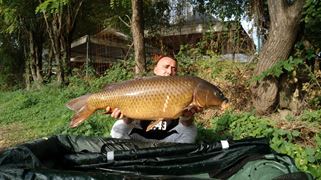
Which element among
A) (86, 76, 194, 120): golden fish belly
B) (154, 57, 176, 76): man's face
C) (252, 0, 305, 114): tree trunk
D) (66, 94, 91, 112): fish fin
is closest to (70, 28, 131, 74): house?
(252, 0, 305, 114): tree trunk

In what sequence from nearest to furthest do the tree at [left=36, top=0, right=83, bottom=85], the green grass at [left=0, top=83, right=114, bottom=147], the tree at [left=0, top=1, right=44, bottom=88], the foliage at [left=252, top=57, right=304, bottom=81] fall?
the foliage at [left=252, top=57, right=304, bottom=81] → the green grass at [left=0, top=83, right=114, bottom=147] → the tree at [left=36, top=0, right=83, bottom=85] → the tree at [left=0, top=1, right=44, bottom=88]

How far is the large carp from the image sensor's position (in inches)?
131

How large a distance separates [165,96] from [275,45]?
401 cm

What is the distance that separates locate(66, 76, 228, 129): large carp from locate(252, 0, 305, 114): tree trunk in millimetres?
3732

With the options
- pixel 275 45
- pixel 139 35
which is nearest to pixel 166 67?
pixel 275 45

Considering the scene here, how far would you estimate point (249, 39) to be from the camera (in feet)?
33.0

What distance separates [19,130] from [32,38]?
13.3 m

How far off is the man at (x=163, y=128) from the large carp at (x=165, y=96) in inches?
21.8

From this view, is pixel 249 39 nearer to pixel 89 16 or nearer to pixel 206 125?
pixel 206 125

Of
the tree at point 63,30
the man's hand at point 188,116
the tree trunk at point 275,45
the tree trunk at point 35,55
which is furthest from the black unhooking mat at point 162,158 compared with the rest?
the tree trunk at point 35,55

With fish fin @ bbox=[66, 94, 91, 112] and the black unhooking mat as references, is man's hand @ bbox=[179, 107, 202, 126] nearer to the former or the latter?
the black unhooking mat

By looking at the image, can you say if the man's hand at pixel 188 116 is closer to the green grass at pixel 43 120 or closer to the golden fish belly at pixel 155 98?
the golden fish belly at pixel 155 98

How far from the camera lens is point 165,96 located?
11.0 feet

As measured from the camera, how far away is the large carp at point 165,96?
3.34 metres
